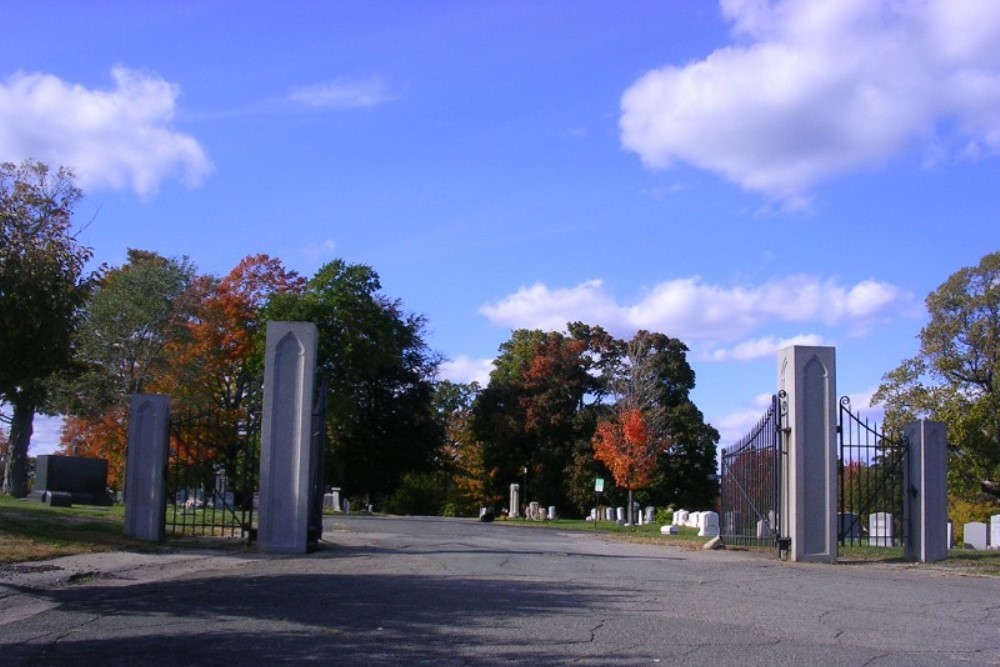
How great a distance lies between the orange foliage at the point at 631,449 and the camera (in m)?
50.4

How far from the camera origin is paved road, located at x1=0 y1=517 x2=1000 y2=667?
8.55 metres

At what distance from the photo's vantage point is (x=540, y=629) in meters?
9.66

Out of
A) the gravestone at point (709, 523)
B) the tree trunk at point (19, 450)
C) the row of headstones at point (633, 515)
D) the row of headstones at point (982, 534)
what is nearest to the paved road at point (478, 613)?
the row of headstones at point (982, 534)

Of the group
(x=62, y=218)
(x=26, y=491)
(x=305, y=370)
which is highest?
(x=62, y=218)

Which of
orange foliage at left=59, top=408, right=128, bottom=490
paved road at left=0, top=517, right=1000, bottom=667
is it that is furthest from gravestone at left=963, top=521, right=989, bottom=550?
orange foliage at left=59, top=408, right=128, bottom=490

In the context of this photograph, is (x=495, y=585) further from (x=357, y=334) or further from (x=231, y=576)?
(x=357, y=334)

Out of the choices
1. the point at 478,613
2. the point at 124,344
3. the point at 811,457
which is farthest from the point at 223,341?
the point at 478,613

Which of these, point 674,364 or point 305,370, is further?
point 674,364

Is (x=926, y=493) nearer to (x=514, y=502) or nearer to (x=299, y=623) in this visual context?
(x=299, y=623)

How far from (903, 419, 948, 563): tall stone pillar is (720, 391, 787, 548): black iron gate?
264cm

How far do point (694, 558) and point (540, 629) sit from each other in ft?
34.5

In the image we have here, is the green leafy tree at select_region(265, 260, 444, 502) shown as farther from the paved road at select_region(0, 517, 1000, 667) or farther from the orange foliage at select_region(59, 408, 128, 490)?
the paved road at select_region(0, 517, 1000, 667)

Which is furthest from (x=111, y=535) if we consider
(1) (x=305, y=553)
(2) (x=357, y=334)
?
(2) (x=357, y=334)

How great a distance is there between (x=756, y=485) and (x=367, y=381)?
3978cm
